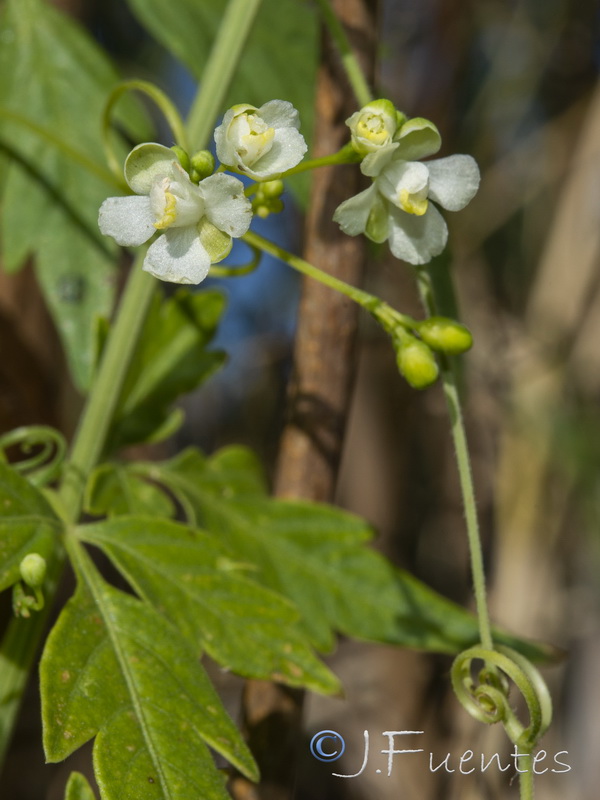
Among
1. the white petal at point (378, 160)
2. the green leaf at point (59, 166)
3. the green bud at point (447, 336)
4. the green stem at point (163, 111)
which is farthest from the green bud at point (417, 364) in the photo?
the green leaf at point (59, 166)

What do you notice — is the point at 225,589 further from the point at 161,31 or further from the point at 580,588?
the point at 580,588

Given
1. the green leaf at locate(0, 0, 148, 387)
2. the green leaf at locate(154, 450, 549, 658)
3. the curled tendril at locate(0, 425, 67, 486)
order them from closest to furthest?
1. the curled tendril at locate(0, 425, 67, 486)
2. the green leaf at locate(154, 450, 549, 658)
3. the green leaf at locate(0, 0, 148, 387)

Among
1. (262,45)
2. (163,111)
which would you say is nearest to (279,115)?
(163,111)

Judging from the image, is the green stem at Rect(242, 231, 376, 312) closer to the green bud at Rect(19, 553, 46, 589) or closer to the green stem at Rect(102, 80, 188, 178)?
the green stem at Rect(102, 80, 188, 178)

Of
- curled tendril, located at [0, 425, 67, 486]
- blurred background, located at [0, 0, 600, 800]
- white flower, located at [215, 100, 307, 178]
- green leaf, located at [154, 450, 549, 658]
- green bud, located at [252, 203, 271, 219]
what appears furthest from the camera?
blurred background, located at [0, 0, 600, 800]

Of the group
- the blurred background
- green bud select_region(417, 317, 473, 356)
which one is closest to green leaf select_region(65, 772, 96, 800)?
green bud select_region(417, 317, 473, 356)

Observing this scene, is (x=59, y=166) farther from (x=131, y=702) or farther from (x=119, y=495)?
(x=131, y=702)

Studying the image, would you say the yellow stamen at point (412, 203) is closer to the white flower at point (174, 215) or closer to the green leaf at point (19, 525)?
the white flower at point (174, 215)
